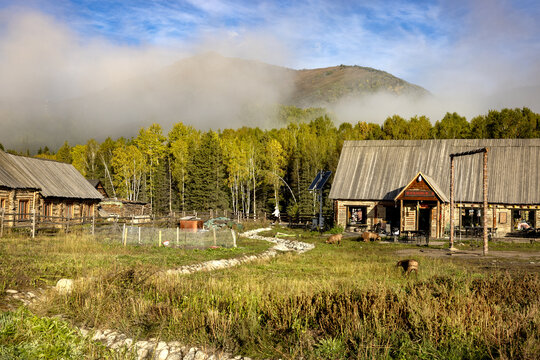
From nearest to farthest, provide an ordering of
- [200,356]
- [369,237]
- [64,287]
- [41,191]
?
[200,356], [64,287], [369,237], [41,191]

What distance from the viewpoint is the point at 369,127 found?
9069cm

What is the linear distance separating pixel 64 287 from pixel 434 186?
103 feet

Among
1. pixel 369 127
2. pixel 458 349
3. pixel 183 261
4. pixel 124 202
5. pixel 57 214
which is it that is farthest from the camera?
pixel 369 127

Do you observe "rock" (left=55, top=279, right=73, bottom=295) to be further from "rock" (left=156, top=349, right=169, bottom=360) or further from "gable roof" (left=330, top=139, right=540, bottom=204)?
"gable roof" (left=330, top=139, right=540, bottom=204)

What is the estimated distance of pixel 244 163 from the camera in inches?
2707

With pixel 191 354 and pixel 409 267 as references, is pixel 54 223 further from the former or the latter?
pixel 191 354

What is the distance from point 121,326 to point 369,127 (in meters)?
84.3

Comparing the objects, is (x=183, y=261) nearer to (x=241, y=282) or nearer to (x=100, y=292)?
(x=241, y=282)

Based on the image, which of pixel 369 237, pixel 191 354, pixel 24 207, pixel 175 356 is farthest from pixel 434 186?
pixel 24 207

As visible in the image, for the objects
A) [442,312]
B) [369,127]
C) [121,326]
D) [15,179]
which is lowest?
[121,326]

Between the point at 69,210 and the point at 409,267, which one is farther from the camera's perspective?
the point at 69,210

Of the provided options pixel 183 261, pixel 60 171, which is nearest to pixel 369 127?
pixel 60 171

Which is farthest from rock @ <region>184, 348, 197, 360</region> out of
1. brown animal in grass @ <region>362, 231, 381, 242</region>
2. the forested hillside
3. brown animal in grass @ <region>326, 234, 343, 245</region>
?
the forested hillside

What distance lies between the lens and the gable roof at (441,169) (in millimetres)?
39875
